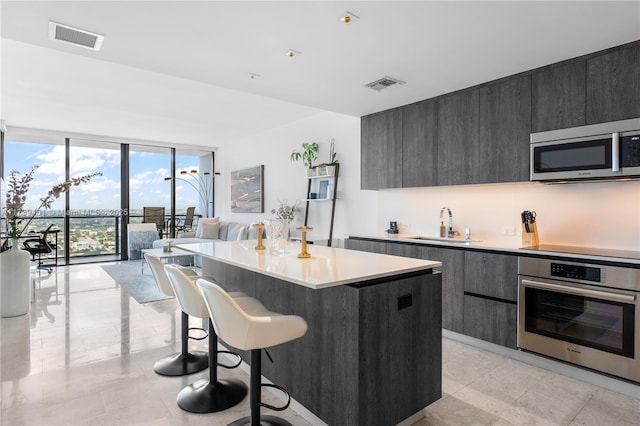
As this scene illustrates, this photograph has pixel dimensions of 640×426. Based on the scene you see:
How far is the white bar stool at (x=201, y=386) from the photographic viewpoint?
2236 millimetres

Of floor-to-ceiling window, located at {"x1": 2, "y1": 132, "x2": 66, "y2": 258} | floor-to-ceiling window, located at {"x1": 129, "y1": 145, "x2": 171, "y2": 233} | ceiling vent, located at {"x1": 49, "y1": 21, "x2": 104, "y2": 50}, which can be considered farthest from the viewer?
floor-to-ceiling window, located at {"x1": 129, "y1": 145, "x2": 171, "y2": 233}

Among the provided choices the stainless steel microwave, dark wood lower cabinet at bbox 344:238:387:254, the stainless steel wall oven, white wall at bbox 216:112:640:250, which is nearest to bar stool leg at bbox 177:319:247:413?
dark wood lower cabinet at bbox 344:238:387:254

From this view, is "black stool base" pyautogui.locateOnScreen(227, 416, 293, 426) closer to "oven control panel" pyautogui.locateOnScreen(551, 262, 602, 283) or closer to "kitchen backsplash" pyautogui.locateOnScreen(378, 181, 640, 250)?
"oven control panel" pyautogui.locateOnScreen(551, 262, 602, 283)

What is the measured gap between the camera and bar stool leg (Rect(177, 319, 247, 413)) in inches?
89.2

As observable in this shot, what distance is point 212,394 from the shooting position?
235cm

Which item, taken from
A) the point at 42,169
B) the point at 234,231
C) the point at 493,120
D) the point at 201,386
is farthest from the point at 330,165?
the point at 42,169

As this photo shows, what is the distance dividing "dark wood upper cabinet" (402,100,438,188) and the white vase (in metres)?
4.48

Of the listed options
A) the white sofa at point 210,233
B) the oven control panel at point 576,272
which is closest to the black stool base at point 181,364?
the oven control panel at point 576,272

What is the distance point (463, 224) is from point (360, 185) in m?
1.52

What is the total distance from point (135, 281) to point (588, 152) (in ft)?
20.3

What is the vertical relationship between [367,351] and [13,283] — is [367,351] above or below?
above

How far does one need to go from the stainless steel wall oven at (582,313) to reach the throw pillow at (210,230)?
6338 mm

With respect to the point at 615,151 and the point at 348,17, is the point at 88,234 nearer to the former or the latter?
the point at 348,17

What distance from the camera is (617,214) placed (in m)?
2.88
